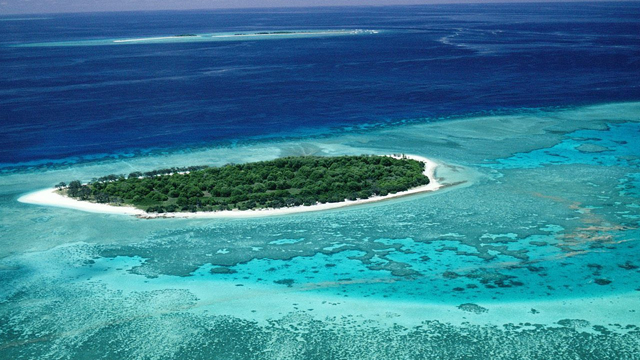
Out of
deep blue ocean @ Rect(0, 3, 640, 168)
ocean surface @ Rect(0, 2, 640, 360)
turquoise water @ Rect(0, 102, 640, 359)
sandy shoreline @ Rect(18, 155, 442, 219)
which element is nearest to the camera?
turquoise water @ Rect(0, 102, 640, 359)

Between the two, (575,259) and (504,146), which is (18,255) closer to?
(575,259)

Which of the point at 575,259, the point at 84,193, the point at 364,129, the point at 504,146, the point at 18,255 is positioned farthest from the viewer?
the point at 364,129

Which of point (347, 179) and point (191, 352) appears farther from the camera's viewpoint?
point (347, 179)

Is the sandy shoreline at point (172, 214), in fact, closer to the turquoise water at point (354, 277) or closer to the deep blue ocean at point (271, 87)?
the turquoise water at point (354, 277)

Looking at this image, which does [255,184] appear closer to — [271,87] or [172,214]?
[172,214]

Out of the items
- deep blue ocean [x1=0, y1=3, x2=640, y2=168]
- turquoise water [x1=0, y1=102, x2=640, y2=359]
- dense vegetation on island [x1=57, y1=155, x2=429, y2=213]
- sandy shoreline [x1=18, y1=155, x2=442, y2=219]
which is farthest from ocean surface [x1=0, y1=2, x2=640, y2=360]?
dense vegetation on island [x1=57, y1=155, x2=429, y2=213]

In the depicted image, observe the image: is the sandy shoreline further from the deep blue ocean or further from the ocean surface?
the deep blue ocean

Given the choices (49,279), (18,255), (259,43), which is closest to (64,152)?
(18,255)
